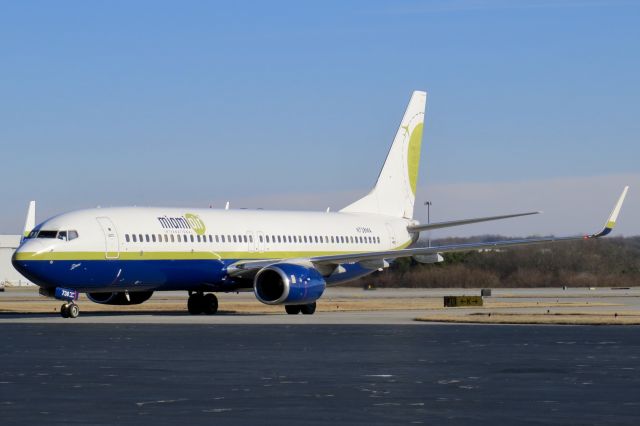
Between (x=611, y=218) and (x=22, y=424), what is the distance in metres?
41.9

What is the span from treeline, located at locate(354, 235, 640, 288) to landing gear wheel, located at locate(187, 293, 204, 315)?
50.1m

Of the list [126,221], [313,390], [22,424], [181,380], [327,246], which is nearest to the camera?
[22,424]

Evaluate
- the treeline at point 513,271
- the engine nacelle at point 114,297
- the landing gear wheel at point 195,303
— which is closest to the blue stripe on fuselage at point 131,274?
the landing gear wheel at point 195,303

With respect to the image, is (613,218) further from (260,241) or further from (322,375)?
(322,375)

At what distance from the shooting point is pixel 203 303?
55.4 m

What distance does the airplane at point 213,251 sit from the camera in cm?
4838

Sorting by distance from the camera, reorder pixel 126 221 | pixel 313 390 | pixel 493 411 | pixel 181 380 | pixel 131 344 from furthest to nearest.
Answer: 1. pixel 126 221
2. pixel 131 344
3. pixel 181 380
4. pixel 313 390
5. pixel 493 411

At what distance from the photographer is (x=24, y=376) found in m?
23.2

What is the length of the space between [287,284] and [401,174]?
1726cm

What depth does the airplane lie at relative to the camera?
159 feet

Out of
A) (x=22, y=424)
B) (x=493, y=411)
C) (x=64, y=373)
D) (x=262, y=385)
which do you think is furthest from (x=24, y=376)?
(x=493, y=411)

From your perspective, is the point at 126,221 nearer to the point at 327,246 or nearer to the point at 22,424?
the point at 327,246

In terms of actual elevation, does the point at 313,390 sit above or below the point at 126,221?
below

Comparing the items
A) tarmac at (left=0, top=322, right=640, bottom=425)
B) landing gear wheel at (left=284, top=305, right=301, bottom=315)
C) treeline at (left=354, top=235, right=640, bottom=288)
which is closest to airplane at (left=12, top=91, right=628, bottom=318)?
landing gear wheel at (left=284, top=305, right=301, bottom=315)
